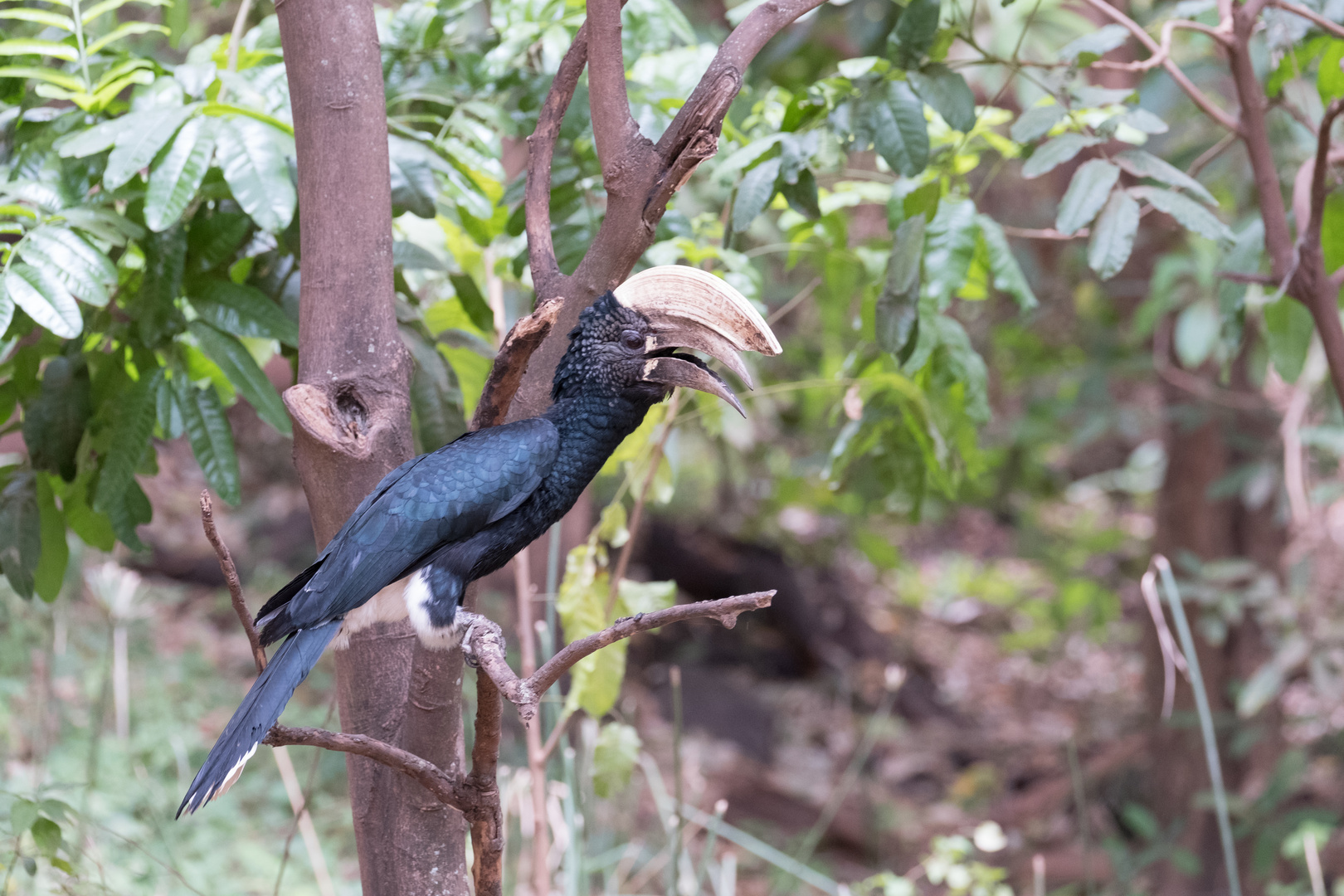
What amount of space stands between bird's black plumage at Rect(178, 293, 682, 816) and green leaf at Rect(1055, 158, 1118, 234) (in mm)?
580

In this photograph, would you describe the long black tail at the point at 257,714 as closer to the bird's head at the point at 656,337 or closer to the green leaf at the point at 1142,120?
the bird's head at the point at 656,337

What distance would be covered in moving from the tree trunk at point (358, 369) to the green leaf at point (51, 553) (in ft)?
1.58

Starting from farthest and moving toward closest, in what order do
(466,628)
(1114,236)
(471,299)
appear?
(471,299) → (1114,236) → (466,628)

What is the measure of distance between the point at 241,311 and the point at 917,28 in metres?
0.95

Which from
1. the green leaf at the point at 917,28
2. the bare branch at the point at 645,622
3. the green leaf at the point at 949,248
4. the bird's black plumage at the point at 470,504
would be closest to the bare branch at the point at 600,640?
the bare branch at the point at 645,622

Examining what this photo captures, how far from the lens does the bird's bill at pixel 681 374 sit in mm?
1150

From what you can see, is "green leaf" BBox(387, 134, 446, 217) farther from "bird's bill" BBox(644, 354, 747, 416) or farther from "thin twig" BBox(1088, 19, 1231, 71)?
"thin twig" BBox(1088, 19, 1231, 71)

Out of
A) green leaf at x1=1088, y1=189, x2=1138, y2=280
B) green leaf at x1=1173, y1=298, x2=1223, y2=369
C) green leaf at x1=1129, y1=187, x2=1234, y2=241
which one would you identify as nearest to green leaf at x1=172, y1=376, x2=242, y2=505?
green leaf at x1=1088, y1=189, x2=1138, y2=280

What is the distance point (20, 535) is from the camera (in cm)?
133

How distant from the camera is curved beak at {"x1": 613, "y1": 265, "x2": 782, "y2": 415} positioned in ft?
3.58

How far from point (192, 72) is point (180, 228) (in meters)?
0.20

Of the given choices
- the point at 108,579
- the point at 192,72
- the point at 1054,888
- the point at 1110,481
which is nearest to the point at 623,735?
the point at 192,72

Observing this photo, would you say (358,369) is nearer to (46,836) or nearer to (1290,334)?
(46,836)

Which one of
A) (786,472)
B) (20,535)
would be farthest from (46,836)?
(786,472)
